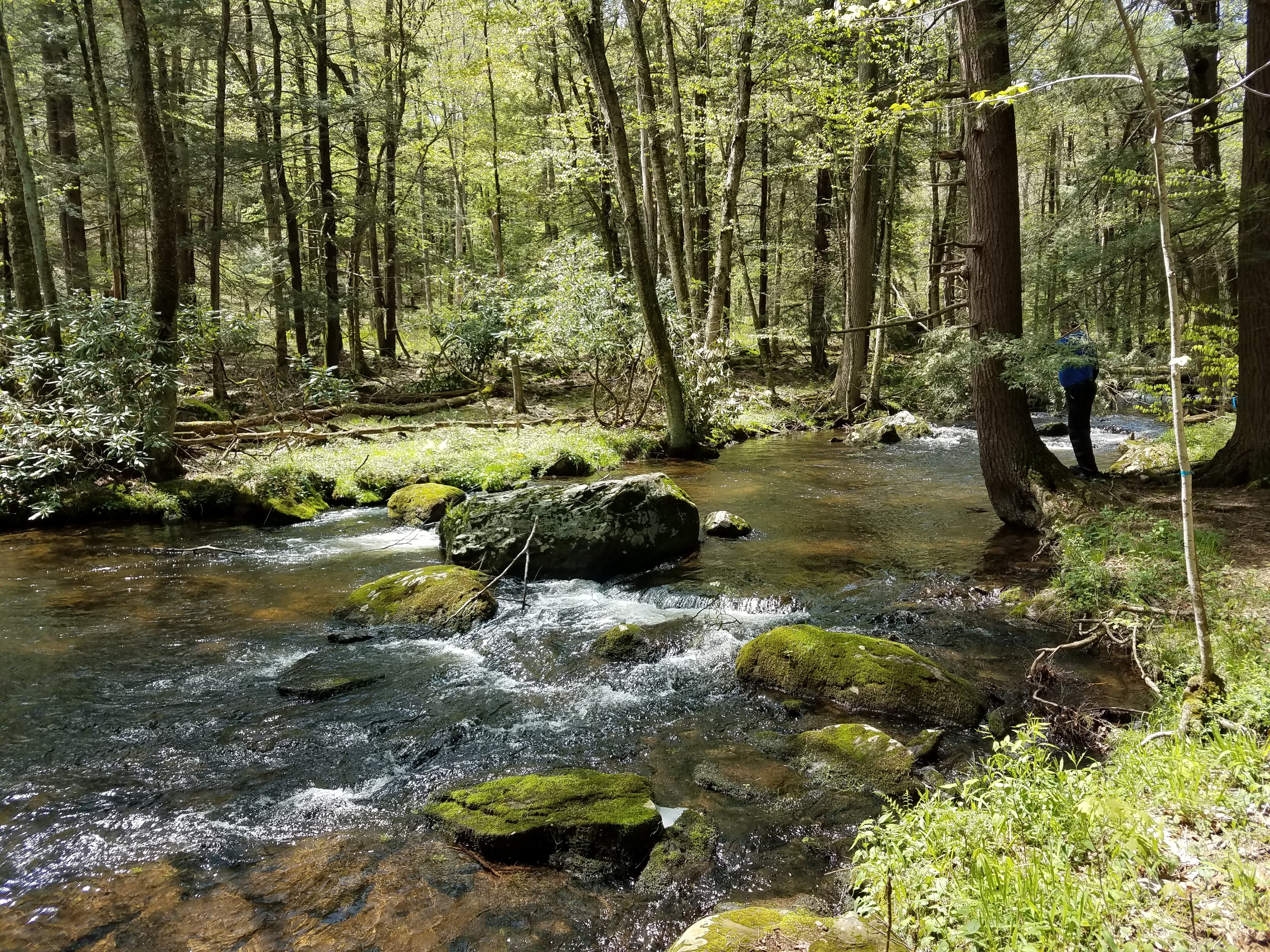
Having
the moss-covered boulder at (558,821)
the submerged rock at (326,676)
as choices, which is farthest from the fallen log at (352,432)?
the moss-covered boulder at (558,821)

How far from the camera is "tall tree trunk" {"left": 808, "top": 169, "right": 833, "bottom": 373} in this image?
22578 mm

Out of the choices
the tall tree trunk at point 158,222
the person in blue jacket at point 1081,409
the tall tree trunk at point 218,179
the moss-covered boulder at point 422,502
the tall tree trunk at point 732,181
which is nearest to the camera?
the person in blue jacket at point 1081,409

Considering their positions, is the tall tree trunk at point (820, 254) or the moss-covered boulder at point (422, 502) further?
the tall tree trunk at point (820, 254)

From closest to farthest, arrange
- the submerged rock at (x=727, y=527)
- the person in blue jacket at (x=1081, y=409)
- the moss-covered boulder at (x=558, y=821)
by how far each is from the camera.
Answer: the moss-covered boulder at (x=558, y=821), the person in blue jacket at (x=1081, y=409), the submerged rock at (x=727, y=527)

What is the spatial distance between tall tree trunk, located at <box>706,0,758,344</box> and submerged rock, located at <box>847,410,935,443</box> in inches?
159

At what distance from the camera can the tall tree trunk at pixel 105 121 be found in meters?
12.9

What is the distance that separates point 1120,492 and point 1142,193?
3401 mm

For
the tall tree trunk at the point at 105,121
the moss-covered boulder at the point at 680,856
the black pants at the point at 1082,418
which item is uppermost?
the tall tree trunk at the point at 105,121

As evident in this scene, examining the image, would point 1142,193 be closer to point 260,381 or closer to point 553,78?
point 260,381

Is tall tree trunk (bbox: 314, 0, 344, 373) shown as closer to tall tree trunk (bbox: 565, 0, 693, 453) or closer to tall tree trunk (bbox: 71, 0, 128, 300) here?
tall tree trunk (bbox: 71, 0, 128, 300)

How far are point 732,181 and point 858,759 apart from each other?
568 inches

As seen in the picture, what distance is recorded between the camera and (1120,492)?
7.75 m

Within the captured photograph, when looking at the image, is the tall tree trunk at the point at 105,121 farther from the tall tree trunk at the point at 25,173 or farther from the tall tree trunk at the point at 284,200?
the tall tree trunk at the point at 284,200

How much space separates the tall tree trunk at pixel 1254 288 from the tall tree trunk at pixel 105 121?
16.7 metres
